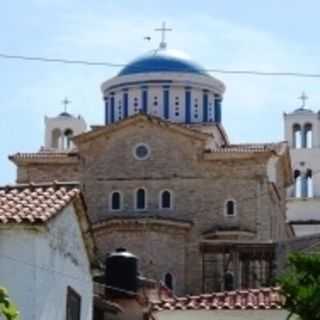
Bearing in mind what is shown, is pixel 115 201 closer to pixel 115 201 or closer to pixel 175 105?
pixel 115 201

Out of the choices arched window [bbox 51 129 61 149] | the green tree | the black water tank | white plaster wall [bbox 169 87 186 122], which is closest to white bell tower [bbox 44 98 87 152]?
arched window [bbox 51 129 61 149]

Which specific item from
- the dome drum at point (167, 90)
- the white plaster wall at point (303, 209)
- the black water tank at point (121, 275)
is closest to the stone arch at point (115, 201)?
the dome drum at point (167, 90)

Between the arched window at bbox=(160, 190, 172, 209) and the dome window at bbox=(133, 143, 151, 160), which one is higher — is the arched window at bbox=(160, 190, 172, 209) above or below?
below

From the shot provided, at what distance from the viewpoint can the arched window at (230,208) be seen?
54.9m

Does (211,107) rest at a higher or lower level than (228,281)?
higher

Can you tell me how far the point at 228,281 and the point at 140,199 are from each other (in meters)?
5.56

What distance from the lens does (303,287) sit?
19.3 m

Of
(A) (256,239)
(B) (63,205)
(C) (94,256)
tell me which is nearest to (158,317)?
(C) (94,256)

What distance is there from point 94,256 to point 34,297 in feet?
14.1

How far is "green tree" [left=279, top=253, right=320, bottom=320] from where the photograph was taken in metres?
19.1

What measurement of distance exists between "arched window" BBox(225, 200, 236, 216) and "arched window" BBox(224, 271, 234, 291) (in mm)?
3486

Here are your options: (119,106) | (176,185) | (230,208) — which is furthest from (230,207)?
(119,106)

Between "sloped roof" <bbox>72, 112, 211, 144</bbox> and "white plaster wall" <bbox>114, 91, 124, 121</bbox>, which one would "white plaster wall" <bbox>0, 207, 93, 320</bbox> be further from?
"white plaster wall" <bbox>114, 91, 124, 121</bbox>

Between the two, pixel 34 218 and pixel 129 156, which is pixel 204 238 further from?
pixel 34 218
